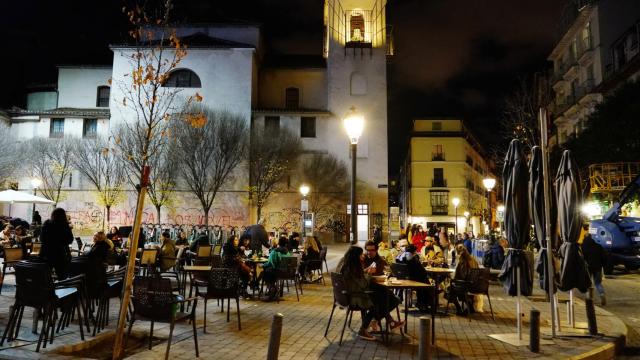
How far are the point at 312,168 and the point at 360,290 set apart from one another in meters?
32.4

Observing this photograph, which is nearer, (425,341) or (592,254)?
(425,341)

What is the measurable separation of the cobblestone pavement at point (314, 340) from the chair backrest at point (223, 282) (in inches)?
23.2

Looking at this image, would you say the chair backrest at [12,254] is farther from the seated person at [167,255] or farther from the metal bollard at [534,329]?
the metal bollard at [534,329]

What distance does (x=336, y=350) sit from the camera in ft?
22.5

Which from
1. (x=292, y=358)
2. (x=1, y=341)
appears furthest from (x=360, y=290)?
(x=1, y=341)

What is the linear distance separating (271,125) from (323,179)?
6.61 meters

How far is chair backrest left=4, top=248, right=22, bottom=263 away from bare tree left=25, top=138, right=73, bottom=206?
29500 mm

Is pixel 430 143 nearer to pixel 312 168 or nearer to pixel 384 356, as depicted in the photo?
pixel 312 168

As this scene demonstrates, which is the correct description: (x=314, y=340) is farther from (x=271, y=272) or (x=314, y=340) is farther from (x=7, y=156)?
(x=7, y=156)

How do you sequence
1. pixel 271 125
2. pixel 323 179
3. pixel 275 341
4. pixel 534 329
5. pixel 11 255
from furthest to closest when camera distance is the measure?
pixel 271 125 → pixel 323 179 → pixel 11 255 → pixel 534 329 → pixel 275 341

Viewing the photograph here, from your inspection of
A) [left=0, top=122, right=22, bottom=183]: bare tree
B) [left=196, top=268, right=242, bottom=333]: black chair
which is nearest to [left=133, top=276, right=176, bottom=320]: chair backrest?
[left=196, top=268, right=242, bottom=333]: black chair

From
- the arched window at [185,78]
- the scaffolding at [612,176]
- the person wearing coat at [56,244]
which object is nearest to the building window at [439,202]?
the scaffolding at [612,176]

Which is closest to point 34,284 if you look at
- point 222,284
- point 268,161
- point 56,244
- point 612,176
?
point 56,244

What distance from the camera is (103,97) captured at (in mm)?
45219
